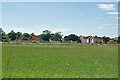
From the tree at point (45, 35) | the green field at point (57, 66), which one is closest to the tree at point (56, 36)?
the tree at point (45, 35)

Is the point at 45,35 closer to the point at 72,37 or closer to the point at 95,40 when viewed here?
the point at 72,37

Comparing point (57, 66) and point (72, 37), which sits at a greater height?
point (72, 37)

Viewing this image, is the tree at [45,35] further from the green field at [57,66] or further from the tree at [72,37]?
the green field at [57,66]

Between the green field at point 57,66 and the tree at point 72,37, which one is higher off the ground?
the tree at point 72,37

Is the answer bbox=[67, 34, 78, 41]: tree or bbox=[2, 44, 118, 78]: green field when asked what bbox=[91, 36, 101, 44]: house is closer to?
bbox=[67, 34, 78, 41]: tree

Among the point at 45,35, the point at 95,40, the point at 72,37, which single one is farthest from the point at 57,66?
the point at 95,40

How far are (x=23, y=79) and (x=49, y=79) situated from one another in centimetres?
139

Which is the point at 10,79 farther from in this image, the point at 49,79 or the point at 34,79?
the point at 49,79

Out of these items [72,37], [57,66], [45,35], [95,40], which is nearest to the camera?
[57,66]

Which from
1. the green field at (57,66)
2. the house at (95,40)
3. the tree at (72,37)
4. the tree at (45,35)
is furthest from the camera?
the house at (95,40)

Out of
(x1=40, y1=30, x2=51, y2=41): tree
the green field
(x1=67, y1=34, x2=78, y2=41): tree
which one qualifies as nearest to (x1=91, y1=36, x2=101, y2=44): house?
(x1=67, y1=34, x2=78, y2=41): tree

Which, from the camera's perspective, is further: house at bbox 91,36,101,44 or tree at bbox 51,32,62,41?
house at bbox 91,36,101,44

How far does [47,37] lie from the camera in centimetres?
12675

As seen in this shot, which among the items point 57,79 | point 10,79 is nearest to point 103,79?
point 57,79
